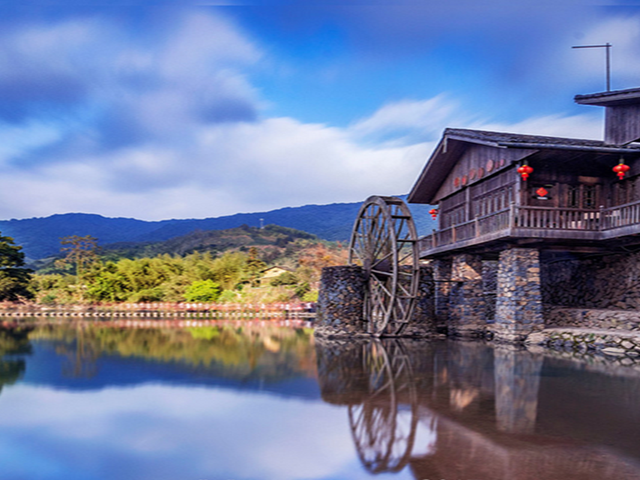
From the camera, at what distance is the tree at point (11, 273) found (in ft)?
101

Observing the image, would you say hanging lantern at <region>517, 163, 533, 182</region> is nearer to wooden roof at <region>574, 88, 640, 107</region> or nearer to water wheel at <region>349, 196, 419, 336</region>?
water wheel at <region>349, 196, 419, 336</region>

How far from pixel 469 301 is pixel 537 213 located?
4240mm

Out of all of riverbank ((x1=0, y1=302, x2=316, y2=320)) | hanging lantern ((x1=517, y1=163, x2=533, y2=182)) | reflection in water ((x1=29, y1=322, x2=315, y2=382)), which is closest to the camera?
reflection in water ((x1=29, y1=322, x2=315, y2=382))

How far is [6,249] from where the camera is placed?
100 feet

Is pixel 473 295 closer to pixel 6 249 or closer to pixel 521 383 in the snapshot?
pixel 521 383

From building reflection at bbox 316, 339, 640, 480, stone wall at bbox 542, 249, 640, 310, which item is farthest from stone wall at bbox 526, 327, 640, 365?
stone wall at bbox 542, 249, 640, 310

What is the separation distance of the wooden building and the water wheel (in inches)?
80.5

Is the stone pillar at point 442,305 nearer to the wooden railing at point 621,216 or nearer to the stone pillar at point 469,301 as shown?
the stone pillar at point 469,301

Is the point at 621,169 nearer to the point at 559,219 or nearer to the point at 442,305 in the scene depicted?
the point at 559,219

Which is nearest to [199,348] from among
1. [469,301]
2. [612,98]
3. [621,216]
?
[469,301]

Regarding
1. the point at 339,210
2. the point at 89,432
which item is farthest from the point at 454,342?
the point at 339,210

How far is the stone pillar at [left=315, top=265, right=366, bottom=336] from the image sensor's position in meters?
16.1

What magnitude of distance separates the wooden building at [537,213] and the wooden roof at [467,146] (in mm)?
44

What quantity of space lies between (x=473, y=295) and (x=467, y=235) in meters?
2.17
